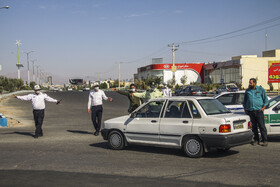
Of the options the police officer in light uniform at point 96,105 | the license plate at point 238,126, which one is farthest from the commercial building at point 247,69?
the license plate at point 238,126

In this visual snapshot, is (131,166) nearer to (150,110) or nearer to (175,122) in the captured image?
(175,122)

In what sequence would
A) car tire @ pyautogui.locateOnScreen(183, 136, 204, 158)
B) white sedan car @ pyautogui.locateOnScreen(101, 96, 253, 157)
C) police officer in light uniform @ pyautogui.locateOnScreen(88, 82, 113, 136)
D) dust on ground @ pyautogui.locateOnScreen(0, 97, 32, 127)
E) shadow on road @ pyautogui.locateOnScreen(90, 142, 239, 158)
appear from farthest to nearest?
1. dust on ground @ pyautogui.locateOnScreen(0, 97, 32, 127)
2. police officer in light uniform @ pyautogui.locateOnScreen(88, 82, 113, 136)
3. shadow on road @ pyautogui.locateOnScreen(90, 142, 239, 158)
4. car tire @ pyautogui.locateOnScreen(183, 136, 204, 158)
5. white sedan car @ pyautogui.locateOnScreen(101, 96, 253, 157)

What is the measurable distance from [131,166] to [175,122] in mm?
1623

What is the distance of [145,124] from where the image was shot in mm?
8789

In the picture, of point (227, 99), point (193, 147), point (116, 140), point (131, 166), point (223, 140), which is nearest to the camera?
point (131, 166)

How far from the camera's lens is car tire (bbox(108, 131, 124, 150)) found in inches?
363

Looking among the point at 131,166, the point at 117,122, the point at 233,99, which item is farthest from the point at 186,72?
the point at 131,166

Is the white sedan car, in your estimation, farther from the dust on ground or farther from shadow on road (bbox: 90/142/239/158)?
the dust on ground

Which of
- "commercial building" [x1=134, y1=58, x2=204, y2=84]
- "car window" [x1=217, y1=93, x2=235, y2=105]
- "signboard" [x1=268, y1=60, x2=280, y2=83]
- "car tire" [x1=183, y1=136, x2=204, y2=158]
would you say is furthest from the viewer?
"commercial building" [x1=134, y1=58, x2=204, y2=84]

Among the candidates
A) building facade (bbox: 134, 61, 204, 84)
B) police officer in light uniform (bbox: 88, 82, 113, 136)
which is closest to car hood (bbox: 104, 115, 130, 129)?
police officer in light uniform (bbox: 88, 82, 113, 136)

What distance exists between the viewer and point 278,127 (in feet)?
32.3

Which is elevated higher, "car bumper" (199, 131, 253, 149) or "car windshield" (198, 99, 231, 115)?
"car windshield" (198, 99, 231, 115)

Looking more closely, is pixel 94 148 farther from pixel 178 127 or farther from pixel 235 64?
pixel 235 64

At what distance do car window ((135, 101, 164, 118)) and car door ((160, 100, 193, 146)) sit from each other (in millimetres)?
221
